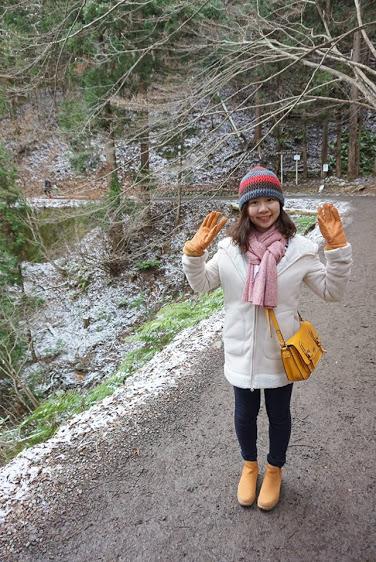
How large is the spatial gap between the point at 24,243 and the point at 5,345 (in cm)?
457

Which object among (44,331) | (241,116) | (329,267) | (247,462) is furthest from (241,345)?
(241,116)

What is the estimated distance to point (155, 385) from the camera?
12.3 feet

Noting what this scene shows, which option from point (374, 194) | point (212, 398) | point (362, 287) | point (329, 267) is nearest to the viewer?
point (329, 267)

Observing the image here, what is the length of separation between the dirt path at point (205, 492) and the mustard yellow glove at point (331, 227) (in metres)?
1.67

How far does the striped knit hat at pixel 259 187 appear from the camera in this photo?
6.43 ft

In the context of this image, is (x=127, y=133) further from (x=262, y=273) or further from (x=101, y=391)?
(x=262, y=273)

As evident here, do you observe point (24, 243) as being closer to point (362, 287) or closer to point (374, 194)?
point (362, 287)

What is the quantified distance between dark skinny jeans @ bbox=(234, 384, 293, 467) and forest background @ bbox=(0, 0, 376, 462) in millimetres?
2109

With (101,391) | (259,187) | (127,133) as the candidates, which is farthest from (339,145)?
(259,187)

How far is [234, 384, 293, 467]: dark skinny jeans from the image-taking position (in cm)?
222

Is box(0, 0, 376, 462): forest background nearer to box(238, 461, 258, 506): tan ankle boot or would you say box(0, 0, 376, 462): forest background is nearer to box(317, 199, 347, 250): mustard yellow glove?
box(238, 461, 258, 506): tan ankle boot

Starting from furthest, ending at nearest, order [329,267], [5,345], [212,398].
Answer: [5,345]
[212,398]
[329,267]

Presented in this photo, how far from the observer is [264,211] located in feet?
6.51

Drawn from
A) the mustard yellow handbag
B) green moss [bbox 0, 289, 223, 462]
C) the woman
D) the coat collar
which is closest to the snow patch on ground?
green moss [bbox 0, 289, 223, 462]
